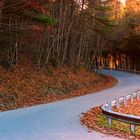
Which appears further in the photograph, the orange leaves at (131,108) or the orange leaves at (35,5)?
the orange leaves at (35,5)

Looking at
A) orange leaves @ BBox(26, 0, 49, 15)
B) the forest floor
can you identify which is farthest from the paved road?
orange leaves @ BBox(26, 0, 49, 15)

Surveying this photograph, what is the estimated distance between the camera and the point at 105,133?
12539 millimetres

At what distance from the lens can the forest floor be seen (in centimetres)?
2155

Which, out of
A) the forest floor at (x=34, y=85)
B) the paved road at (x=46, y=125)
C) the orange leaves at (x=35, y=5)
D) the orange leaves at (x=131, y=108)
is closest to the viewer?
the paved road at (x=46, y=125)

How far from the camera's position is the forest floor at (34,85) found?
21.6 meters

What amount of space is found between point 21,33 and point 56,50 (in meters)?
10.9

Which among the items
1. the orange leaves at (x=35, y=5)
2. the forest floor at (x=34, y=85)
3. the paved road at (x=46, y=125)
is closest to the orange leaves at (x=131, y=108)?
the paved road at (x=46, y=125)

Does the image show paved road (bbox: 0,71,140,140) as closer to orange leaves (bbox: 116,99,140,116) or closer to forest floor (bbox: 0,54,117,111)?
orange leaves (bbox: 116,99,140,116)

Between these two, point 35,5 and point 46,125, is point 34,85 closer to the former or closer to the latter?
point 35,5

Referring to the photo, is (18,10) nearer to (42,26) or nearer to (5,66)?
(42,26)

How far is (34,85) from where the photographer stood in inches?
A: 1013

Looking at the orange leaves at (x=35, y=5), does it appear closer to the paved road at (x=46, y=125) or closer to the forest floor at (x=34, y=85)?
the forest floor at (x=34, y=85)

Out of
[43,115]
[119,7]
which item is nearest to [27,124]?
[43,115]

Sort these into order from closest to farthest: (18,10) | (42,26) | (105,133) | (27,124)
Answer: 1. (105,133)
2. (27,124)
3. (18,10)
4. (42,26)
